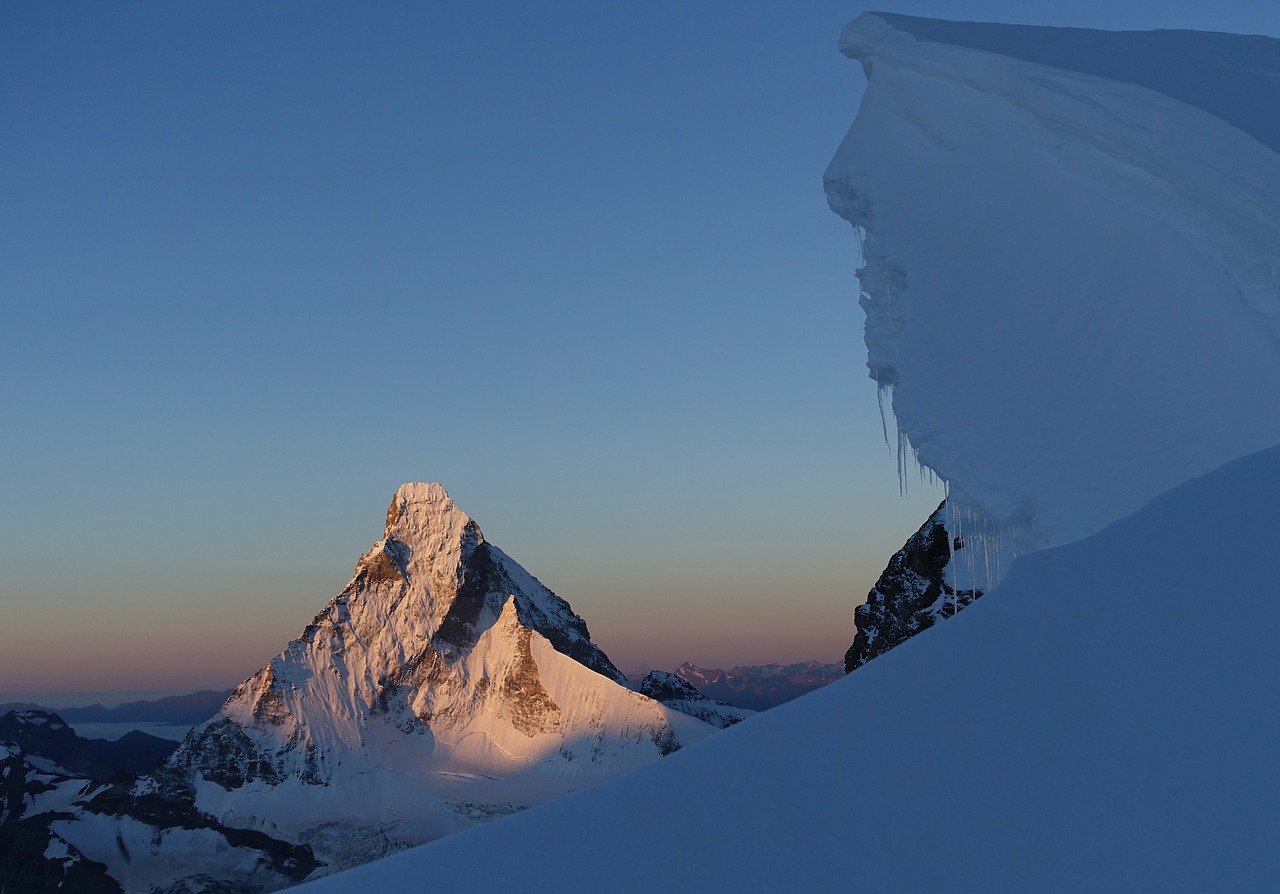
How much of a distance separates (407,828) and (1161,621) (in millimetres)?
204004

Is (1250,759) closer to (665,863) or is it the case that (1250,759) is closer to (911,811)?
(911,811)

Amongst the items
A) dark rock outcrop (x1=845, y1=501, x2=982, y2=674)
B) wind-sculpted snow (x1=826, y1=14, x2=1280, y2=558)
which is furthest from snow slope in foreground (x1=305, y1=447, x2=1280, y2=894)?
dark rock outcrop (x1=845, y1=501, x2=982, y2=674)

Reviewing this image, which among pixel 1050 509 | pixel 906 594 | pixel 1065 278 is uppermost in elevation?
pixel 906 594

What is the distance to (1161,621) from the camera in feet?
23.6

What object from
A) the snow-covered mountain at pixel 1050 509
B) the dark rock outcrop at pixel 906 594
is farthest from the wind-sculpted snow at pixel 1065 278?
the dark rock outcrop at pixel 906 594

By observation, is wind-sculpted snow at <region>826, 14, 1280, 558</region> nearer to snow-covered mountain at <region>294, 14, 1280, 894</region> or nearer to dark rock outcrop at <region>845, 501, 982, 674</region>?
snow-covered mountain at <region>294, 14, 1280, 894</region>

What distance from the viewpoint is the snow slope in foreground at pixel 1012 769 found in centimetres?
587

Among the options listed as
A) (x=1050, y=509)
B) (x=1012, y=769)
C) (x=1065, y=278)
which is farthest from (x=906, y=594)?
(x=1012, y=769)

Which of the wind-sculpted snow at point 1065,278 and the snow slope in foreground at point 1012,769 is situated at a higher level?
the wind-sculpted snow at point 1065,278

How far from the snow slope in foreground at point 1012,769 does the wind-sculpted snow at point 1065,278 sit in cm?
230

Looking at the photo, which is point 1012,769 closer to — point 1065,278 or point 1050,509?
point 1050,509

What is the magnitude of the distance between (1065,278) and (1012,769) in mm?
7873

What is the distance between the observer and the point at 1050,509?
10.6m

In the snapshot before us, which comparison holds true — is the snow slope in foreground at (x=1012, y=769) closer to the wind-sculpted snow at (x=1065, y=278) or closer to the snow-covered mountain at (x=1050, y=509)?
the snow-covered mountain at (x=1050, y=509)
